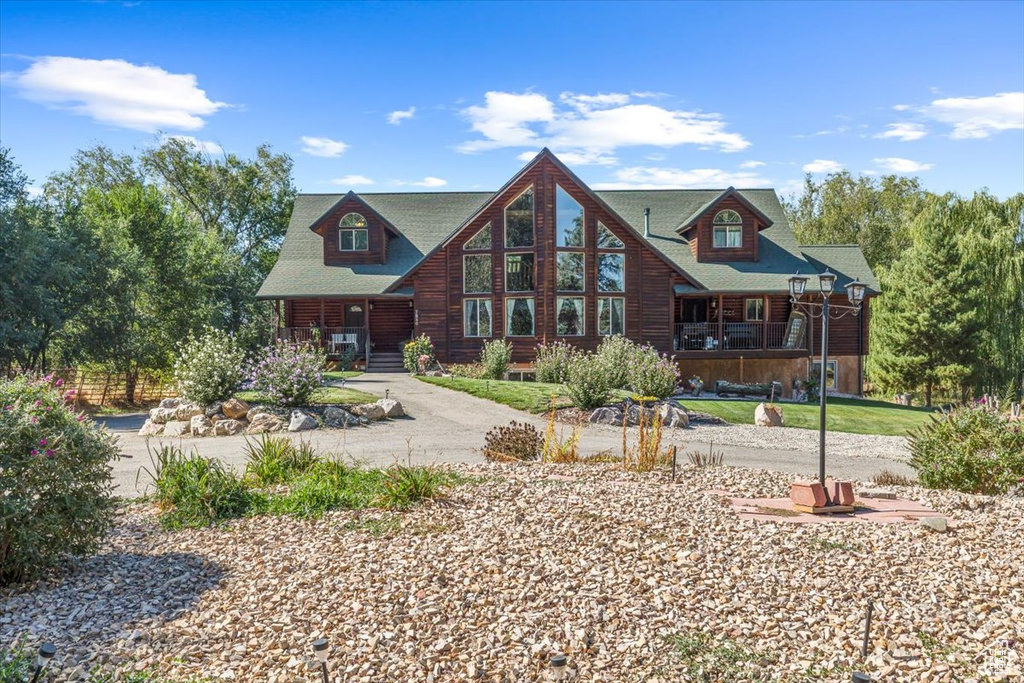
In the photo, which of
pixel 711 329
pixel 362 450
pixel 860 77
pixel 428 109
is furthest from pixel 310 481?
pixel 711 329

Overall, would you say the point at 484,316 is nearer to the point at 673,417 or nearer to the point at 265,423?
the point at 673,417

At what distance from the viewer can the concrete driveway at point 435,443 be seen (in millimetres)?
11023

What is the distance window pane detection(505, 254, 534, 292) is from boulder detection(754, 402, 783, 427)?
10145mm

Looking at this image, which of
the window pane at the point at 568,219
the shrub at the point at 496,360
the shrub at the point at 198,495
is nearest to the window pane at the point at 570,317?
the window pane at the point at 568,219

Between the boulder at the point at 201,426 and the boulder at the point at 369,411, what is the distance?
292 cm

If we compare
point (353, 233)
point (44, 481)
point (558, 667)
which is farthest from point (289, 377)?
point (353, 233)

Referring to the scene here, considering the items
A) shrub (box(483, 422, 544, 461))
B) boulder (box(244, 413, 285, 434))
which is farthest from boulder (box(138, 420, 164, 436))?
shrub (box(483, 422, 544, 461))

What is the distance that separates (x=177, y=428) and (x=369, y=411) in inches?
153

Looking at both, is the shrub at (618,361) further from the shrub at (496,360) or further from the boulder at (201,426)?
the boulder at (201,426)

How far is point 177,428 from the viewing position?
14.6 metres

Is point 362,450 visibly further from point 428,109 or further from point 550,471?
point 428,109

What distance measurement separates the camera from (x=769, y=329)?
2662cm

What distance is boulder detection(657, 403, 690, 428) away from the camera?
15.8 meters

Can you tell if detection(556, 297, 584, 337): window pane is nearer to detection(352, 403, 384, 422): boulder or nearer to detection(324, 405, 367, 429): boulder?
detection(352, 403, 384, 422): boulder
